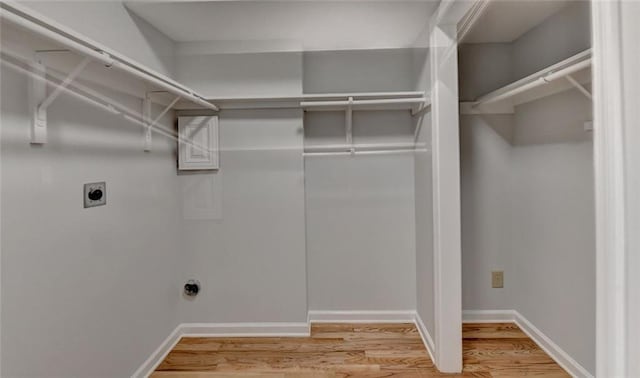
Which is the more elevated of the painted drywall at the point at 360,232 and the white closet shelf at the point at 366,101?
the white closet shelf at the point at 366,101

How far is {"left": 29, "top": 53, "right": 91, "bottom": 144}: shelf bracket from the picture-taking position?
1.09 metres

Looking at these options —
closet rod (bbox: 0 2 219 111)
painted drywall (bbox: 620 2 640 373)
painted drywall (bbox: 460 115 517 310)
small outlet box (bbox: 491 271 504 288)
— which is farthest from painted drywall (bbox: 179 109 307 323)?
painted drywall (bbox: 620 2 640 373)

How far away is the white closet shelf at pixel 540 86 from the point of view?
40.7 inches

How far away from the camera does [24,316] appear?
107cm

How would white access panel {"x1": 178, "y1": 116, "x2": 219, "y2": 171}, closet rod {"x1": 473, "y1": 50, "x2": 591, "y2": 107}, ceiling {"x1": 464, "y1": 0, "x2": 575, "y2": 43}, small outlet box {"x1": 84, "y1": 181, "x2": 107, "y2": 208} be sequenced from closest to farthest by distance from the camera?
closet rod {"x1": 473, "y1": 50, "x2": 591, "y2": 107} < small outlet box {"x1": 84, "y1": 181, "x2": 107, "y2": 208} < ceiling {"x1": 464, "y1": 0, "x2": 575, "y2": 43} < white access panel {"x1": 178, "y1": 116, "x2": 219, "y2": 171}

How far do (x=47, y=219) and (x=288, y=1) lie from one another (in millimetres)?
1237

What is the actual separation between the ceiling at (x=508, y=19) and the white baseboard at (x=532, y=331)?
139 cm

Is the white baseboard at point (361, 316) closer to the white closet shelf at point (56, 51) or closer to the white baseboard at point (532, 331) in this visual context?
the white baseboard at point (532, 331)

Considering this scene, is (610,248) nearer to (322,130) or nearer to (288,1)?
(288,1)

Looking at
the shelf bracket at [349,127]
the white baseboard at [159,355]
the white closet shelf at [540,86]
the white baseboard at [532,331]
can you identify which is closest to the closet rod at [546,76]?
the white closet shelf at [540,86]

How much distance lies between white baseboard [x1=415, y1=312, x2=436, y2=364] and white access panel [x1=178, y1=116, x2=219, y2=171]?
1540mm

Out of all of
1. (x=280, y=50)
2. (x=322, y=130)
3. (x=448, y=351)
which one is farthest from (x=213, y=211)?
(x=448, y=351)

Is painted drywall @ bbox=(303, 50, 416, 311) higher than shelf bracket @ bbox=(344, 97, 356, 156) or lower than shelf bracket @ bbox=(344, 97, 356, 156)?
lower

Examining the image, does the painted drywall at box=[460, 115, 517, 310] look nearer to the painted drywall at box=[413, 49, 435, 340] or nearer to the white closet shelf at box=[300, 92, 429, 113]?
the painted drywall at box=[413, 49, 435, 340]
